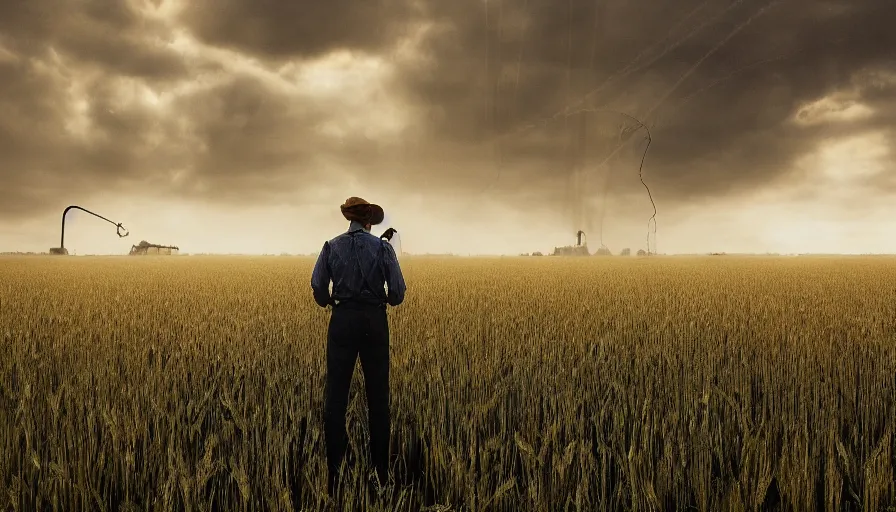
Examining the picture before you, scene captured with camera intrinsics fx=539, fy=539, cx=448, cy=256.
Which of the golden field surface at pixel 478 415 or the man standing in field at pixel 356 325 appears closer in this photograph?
the golden field surface at pixel 478 415

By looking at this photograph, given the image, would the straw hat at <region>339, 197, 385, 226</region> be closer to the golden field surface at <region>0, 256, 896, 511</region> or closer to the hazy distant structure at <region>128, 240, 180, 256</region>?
the golden field surface at <region>0, 256, 896, 511</region>

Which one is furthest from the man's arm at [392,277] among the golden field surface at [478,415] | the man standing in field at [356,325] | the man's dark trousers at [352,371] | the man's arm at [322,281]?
the golden field surface at [478,415]

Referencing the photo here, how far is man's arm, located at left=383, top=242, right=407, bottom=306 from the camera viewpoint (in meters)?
3.48

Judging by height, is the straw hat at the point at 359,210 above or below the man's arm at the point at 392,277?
above

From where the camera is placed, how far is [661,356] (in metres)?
6.23

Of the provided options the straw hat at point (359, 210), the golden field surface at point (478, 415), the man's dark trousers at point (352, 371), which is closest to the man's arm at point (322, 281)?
the man's dark trousers at point (352, 371)

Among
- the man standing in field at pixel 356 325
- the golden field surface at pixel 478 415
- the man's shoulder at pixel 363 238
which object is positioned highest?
the man's shoulder at pixel 363 238

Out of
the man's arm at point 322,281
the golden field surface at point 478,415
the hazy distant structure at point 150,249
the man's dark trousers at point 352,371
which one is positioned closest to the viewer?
the golden field surface at point 478,415

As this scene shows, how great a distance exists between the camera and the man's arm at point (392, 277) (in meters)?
3.48

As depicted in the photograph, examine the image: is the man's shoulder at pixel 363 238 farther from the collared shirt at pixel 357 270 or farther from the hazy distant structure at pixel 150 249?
the hazy distant structure at pixel 150 249

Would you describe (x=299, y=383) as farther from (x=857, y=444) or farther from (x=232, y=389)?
(x=857, y=444)

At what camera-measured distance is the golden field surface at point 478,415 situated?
287cm

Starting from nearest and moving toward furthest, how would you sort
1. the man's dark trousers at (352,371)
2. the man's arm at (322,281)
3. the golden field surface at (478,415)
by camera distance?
the golden field surface at (478,415), the man's dark trousers at (352,371), the man's arm at (322,281)

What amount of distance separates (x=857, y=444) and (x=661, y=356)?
257cm
